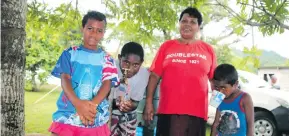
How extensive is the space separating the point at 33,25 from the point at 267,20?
2.95 m

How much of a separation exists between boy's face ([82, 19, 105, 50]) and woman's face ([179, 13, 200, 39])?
0.84m

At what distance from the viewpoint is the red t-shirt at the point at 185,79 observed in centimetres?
297

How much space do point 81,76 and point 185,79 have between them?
0.98 m

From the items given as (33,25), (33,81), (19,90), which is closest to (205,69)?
(19,90)

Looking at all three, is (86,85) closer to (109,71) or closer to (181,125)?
(109,71)

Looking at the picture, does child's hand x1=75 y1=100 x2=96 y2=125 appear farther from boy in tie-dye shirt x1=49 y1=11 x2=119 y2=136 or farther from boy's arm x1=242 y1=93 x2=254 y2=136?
boy's arm x1=242 y1=93 x2=254 y2=136

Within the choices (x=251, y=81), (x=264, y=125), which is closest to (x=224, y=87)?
(x=264, y=125)

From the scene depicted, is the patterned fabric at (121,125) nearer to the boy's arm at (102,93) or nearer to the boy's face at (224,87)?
the boy's arm at (102,93)

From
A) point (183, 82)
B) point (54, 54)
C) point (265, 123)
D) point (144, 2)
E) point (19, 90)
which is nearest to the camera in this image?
point (19, 90)

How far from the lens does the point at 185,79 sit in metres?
2.97

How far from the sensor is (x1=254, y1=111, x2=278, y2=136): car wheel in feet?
23.7

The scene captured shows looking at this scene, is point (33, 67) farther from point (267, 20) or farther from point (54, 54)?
point (267, 20)

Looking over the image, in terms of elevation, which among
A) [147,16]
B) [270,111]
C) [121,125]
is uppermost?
[147,16]

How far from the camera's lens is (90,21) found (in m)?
2.50
